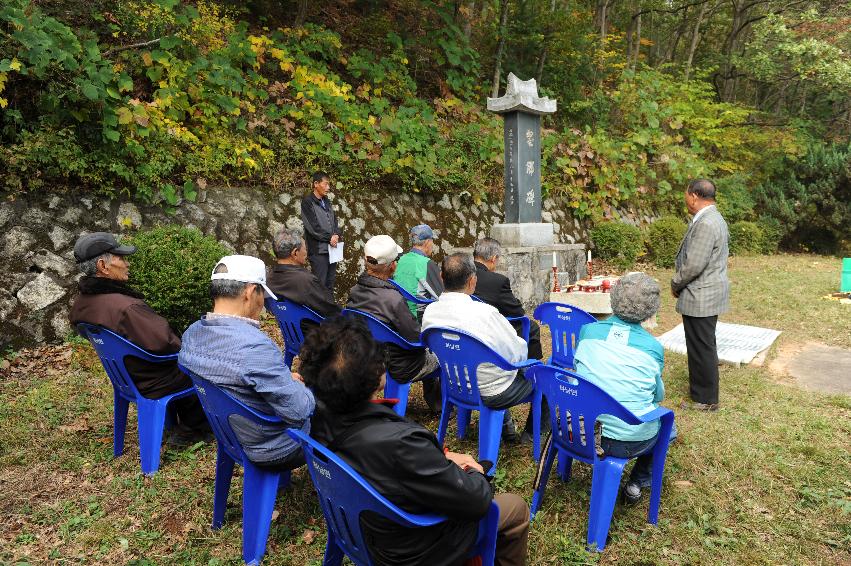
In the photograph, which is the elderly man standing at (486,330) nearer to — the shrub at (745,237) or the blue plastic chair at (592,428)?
the blue plastic chair at (592,428)

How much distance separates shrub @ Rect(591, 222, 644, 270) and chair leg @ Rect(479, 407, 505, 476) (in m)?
7.99

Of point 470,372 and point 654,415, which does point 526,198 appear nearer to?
point 470,372

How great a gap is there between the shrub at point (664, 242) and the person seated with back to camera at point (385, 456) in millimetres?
10268

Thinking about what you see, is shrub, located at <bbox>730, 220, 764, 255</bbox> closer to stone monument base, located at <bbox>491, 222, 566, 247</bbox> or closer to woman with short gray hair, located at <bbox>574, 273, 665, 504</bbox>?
stone monument base, located at <bbox>491, 222, 566, 247</bbox>

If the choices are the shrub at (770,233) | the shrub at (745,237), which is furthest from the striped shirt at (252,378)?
the shrub at (770,233)

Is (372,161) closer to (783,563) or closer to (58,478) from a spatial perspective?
(58,478)

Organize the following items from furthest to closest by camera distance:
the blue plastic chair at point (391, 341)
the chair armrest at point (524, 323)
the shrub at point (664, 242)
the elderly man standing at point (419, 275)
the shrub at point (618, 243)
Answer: the shrub at point (664, 242) → the shrub at point (618, 243) → the elderly man standing at point (419, 275) → the chair armrest at point (524, 323) → the blue plastic chair at point (391, 341)

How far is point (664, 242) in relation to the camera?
11.1 meters

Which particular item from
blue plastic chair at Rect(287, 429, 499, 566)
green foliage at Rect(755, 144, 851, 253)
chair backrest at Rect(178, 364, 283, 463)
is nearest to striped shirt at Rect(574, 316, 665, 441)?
blue plastic chair at Rect(287, 429, 499, 566)

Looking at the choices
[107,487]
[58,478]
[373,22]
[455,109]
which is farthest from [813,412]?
[373,22]

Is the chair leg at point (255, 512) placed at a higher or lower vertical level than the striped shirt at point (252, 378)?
lower

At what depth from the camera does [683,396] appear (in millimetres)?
4484

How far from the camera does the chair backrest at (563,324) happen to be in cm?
369

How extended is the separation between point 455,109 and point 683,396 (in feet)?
23.7
